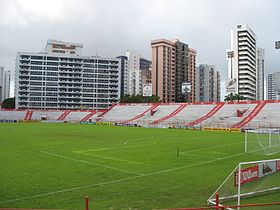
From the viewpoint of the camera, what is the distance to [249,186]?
47.2 feet

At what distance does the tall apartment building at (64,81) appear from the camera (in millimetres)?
163000

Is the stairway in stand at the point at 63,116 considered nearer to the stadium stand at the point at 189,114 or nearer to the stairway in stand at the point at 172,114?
the stairway in stand at the point at 172,114

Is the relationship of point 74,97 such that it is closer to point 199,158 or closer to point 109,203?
point 199,158

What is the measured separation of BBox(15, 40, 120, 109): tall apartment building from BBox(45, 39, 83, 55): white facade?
14832 millimetres

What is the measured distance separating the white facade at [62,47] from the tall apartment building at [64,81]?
14.8 m

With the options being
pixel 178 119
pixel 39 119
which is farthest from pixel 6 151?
pixel 39 119

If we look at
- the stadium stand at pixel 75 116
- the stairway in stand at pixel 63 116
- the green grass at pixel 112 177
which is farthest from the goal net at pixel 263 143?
the stairway in stand at pixel 63 116

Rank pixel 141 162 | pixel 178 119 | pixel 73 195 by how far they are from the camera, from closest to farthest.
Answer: pixel 73 195
pixel 141 162
pixel 178 119

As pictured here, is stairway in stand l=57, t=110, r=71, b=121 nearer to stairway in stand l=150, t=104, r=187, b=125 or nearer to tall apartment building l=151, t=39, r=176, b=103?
stairway in stand l=150, t=104, r=187, b=125

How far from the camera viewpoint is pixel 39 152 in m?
29.1

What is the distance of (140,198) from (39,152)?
57.7 feet

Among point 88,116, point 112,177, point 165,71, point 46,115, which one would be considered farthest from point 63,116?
point 112,177

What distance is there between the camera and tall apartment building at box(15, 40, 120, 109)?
16300 cm

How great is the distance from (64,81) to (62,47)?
28904 mm
